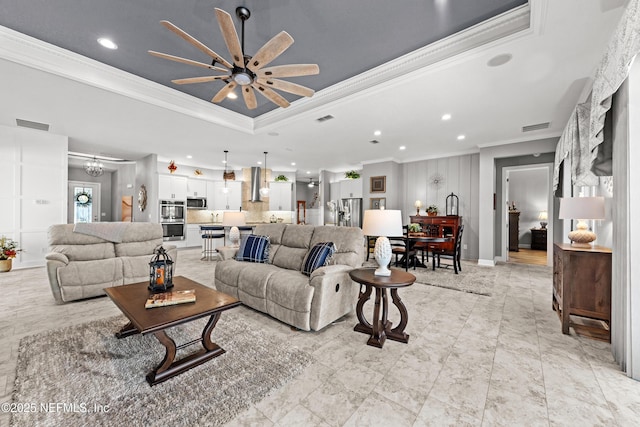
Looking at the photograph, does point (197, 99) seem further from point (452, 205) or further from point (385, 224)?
point (452, 205)

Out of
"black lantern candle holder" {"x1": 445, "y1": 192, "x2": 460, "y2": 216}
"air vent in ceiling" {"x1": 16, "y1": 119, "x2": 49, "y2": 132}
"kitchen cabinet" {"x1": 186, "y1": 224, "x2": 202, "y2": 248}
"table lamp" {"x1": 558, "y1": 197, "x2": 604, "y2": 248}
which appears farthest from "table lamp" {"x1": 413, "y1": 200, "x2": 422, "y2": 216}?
"air vent in ceiling" {"x1": 16, "y1": 119, "x2": 49, "y2": 132}

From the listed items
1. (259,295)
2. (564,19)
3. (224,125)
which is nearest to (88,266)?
(259,295)

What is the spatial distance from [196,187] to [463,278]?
8094mm

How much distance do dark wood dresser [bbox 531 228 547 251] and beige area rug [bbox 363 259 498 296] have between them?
4263 mm

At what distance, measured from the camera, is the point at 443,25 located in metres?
2.53

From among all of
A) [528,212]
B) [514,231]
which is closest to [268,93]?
[514,231]

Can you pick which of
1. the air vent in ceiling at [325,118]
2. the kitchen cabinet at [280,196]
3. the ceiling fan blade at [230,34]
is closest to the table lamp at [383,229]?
the ceiling fan blade at [230,34]

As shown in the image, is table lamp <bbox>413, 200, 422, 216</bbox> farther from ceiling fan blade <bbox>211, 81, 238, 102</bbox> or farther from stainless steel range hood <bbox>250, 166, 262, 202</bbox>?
ceiling fan blade <bbox>211, 81, 238, 102</bbox>

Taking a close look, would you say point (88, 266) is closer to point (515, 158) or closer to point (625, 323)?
point (625, 323)

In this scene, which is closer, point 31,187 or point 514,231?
point 31,187

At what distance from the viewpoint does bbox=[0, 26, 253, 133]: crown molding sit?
2715mm

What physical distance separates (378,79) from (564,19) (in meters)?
1.73

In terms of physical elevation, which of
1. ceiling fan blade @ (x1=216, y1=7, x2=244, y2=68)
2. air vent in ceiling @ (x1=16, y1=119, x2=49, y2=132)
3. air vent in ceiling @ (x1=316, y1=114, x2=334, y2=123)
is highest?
air vent in ceiling @ (x1=316, y1=114, x2=334, y2=123)

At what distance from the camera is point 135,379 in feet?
5.77
